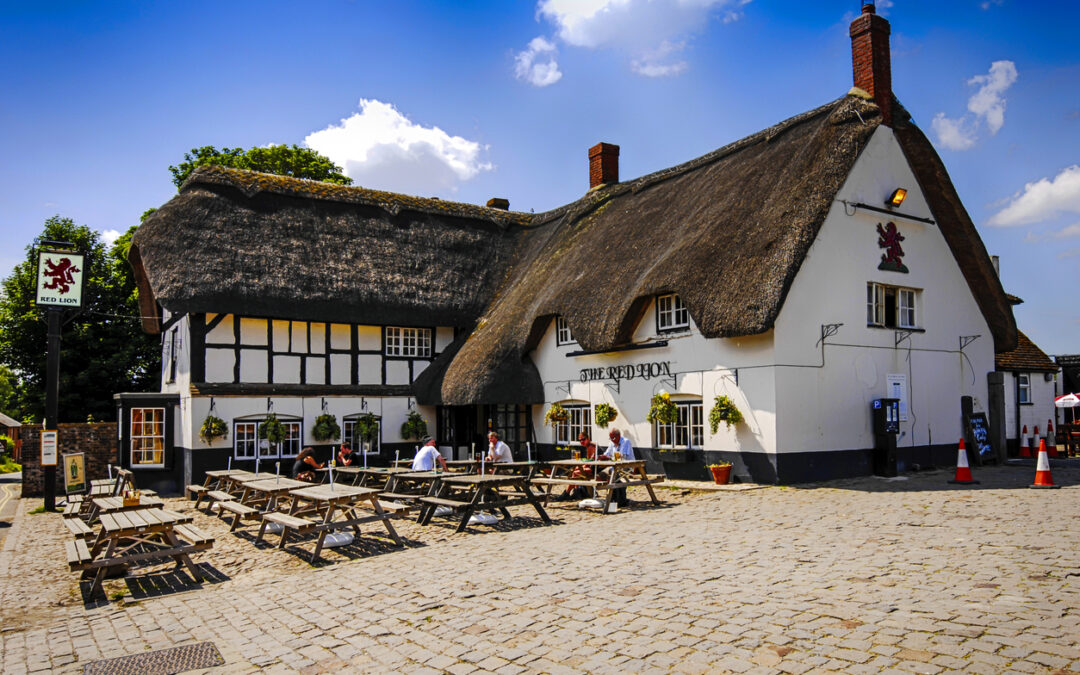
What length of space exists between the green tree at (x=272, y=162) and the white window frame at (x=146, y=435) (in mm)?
14350

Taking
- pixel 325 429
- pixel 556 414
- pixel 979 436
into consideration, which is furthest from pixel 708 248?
pixel 325 429

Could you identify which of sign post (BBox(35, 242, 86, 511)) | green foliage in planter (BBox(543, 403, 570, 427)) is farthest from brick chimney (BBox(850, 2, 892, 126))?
sign post (BBox(35, 242, 86, 511))

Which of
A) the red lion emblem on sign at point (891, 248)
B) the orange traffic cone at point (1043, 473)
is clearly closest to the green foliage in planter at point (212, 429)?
the red lion emblem on sign at point (891, 248)

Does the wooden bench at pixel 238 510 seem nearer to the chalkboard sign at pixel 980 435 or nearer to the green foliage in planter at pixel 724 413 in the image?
the green foliage in planter at pixel 724 413

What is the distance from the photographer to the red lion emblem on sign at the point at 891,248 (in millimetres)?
16203

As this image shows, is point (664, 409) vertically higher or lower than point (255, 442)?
higher

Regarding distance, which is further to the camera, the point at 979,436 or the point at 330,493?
the point at 979,436

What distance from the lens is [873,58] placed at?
16.4m

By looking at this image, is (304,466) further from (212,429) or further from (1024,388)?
(1024,388)

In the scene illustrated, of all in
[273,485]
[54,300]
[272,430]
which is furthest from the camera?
[272,430]

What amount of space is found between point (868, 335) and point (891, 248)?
6.79ft

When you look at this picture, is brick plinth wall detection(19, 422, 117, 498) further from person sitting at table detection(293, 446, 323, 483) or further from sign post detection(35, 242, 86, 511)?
person sitting at table detection(293, 446, 323, 483)

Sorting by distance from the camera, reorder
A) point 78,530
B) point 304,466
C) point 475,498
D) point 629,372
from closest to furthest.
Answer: point 78,530
point 475,498
point 304,466
point 629,372

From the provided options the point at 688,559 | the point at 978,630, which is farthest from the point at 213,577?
the point at 978,630
